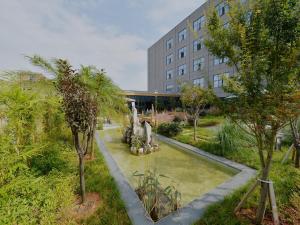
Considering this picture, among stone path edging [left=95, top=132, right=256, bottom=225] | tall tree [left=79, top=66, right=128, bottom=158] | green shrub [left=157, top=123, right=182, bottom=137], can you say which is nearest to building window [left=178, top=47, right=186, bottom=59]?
green shrub [left=157, top=123, right=182, bottom=137]

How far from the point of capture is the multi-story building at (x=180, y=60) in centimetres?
2383

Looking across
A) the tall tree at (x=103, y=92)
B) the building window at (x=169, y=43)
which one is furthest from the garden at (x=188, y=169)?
the building window at (x=169, y=43)

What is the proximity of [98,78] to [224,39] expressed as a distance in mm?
4377

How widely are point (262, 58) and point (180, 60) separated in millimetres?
28553

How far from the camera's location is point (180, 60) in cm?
2967

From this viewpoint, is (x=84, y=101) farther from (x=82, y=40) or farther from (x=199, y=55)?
(x=199, y=55)

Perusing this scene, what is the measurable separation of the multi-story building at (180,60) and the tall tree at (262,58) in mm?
19556

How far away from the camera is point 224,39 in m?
2.89

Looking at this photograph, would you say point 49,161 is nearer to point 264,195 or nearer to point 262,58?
point 264,195

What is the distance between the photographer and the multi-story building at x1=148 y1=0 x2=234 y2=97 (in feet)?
78.2

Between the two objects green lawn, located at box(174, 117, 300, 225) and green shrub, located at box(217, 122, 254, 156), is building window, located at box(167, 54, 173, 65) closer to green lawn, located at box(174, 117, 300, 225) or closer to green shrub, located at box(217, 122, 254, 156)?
green shrub, located at box(217, 122, 254, 156)

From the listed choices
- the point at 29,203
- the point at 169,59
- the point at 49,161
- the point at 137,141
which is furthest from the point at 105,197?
the point at 169,59

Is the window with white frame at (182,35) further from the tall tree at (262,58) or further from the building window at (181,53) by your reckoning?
the tall tree at (262,58)

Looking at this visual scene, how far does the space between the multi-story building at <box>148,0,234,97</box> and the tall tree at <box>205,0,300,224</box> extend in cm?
1956
